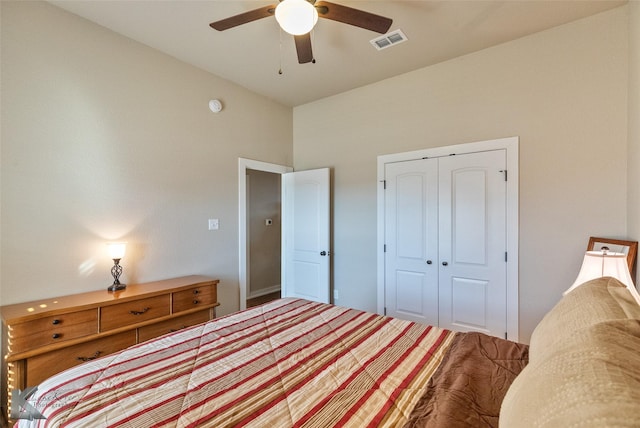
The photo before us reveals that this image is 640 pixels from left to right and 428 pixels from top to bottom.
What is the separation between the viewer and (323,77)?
3.21 metres

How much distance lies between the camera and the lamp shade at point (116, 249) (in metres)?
2.23

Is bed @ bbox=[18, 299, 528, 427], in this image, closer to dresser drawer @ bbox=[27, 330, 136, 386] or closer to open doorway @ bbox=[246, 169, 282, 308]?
dresser drawer @ bbox=[27, 330, 136, 386]

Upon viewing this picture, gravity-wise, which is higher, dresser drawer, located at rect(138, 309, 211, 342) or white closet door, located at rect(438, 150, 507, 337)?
white closet door, located at rect(438, 150, 507, 337)

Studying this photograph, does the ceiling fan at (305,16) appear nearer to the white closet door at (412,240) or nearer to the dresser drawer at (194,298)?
the white closet door at (412,240)

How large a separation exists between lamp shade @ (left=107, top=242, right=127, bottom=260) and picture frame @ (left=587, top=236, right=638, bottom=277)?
373cm

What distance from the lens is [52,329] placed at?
175cm

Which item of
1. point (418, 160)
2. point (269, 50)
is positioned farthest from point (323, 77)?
point (418, 160)

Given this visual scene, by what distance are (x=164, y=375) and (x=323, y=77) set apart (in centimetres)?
313

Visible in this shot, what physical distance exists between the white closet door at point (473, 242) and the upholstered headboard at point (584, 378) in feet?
6.12

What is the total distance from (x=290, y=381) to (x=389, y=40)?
276 centimetres

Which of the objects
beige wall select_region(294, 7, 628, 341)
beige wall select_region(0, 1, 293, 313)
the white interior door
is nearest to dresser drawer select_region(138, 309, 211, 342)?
beige wall select_region(0, 1, 293, 313)

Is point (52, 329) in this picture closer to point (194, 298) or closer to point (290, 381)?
point (194, 298)

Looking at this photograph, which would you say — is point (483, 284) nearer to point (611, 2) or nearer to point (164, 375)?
point (611, 2)

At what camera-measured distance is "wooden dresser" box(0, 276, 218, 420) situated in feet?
5.44
